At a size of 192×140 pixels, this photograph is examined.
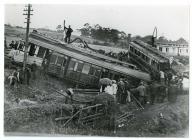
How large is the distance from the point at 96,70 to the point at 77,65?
0.22 meters

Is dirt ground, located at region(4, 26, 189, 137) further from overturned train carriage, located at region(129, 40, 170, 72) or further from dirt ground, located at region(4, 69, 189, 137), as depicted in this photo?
overturned train carriage, located at region(129, 40, 170, 72)

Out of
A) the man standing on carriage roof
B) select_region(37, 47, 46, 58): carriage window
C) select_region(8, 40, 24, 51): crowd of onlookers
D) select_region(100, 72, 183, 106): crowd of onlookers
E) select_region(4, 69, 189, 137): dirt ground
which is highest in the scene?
the man standing on carriage roof

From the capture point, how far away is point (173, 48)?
3814mm

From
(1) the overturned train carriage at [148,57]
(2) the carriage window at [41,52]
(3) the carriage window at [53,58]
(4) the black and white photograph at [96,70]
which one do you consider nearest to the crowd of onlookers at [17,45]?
(4) the black and white photograph at [96,70]

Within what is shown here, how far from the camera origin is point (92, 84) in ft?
12.6

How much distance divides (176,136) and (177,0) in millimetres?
1490

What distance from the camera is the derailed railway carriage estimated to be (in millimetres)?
3859

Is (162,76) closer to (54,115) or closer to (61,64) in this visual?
(61,64)

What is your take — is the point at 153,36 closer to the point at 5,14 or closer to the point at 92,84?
the point at 92,84

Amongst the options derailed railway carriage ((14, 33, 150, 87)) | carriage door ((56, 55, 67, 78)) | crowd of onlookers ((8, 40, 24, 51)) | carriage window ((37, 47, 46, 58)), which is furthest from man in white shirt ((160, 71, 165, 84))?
crowd of onlookers ((8, 40, 24, 51))

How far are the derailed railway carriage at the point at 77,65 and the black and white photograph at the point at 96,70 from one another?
11 mm

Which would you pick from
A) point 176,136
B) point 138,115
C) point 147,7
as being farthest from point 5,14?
point 176,136

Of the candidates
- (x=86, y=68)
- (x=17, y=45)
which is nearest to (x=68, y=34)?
(x=86, y=68)

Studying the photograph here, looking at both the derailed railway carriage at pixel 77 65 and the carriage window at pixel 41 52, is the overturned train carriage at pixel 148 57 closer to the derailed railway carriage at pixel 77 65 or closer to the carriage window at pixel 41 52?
the derailed railway carriage at pixel 77 65
